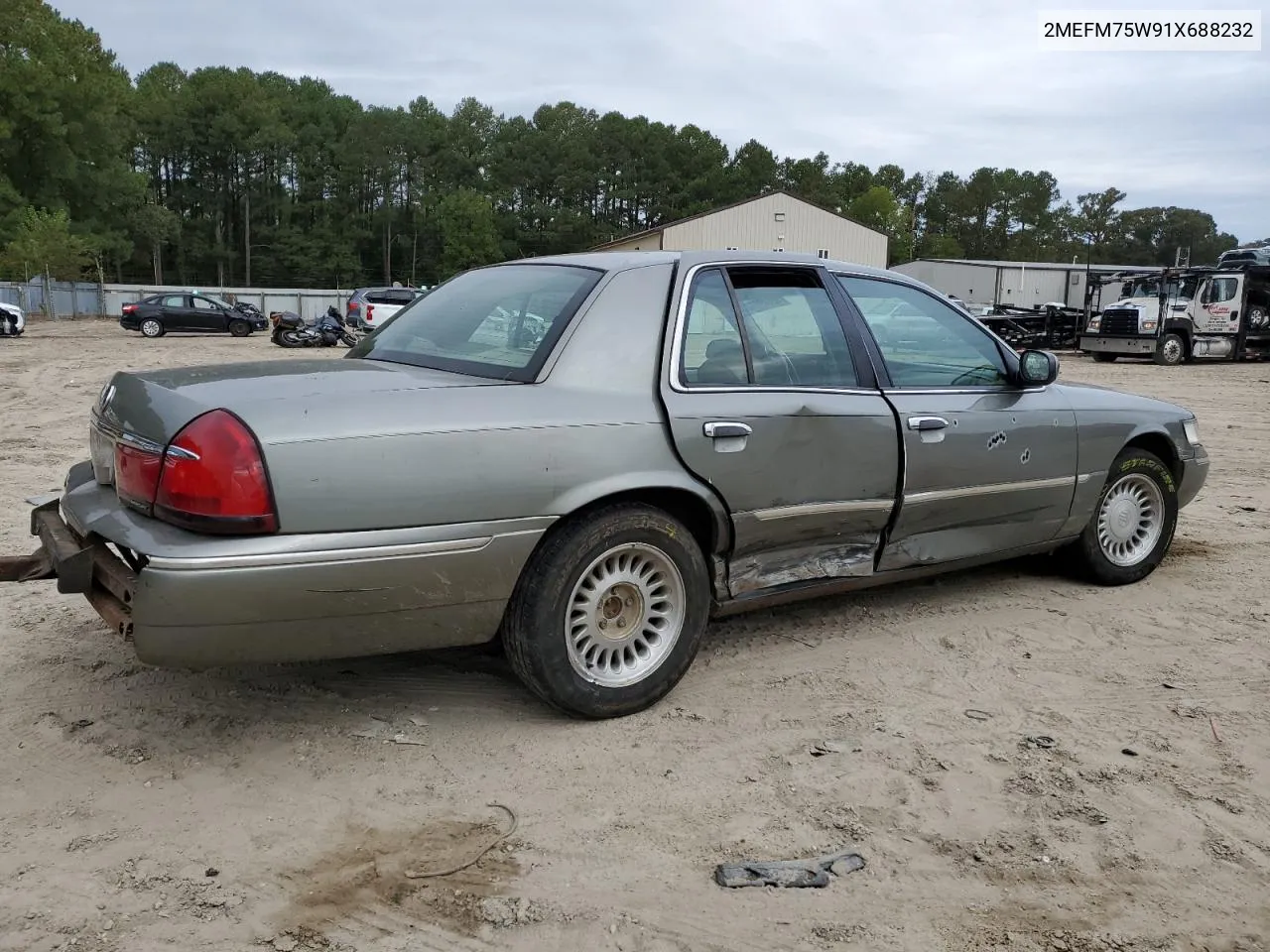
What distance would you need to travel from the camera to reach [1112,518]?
5.04 m

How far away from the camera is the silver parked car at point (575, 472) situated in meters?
2.77

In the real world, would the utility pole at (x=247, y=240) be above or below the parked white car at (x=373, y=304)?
above

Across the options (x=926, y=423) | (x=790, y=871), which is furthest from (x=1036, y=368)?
(x=790, y=871)

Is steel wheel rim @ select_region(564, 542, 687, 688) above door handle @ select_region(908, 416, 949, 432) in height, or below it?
below

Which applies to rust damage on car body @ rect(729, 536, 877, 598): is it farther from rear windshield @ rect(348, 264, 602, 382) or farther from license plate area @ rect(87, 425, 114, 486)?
license plate area @ rect(87, 425, 114, 486)

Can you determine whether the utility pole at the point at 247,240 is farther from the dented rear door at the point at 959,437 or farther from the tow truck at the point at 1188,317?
the dented rear door at the point at 959,437

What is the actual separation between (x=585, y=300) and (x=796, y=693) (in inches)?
63.1

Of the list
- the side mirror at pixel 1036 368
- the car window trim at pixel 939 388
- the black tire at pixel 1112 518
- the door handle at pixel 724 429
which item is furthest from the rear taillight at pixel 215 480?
the black tire at pixel 1112 518

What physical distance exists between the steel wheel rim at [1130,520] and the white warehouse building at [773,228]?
128 feet

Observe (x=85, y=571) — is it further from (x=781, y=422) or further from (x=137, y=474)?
(x=781, y=422)

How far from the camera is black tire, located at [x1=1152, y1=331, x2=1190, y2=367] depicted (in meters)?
24.9

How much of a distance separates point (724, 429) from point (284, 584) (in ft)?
5.01

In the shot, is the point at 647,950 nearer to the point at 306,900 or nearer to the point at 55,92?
the point at 306,900

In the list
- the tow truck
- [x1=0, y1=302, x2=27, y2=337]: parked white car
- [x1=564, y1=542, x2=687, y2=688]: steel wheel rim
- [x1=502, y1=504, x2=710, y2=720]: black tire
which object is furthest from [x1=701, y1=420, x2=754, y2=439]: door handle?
[x1=0, y1=302, x2=27, y2=337]: parked white car
